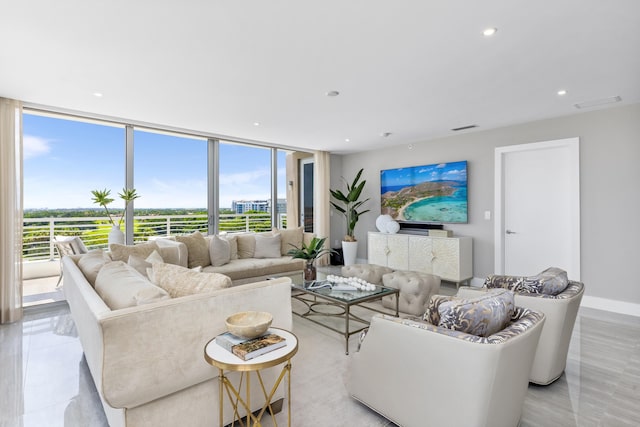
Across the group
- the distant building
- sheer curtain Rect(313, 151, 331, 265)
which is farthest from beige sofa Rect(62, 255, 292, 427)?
sheer curtain Rect(313, 151, 331, 265)

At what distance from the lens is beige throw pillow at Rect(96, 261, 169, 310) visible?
5.21 ft

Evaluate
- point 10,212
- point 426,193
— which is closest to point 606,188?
point 426,193

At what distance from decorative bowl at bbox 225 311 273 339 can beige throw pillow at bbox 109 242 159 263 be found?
2.17 metres

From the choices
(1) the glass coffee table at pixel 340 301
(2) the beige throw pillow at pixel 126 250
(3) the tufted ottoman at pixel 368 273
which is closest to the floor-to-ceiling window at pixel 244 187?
(2) the beige throw pillow at pixel 126 250

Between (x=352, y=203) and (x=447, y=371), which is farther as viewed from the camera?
(x=352, y=203)

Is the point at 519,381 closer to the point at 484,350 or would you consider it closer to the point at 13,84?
the point at 484,350

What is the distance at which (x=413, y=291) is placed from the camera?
3.48 meters

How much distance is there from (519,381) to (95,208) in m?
5.26

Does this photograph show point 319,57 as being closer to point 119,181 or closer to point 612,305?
point 119,181

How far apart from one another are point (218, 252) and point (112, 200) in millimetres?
1560

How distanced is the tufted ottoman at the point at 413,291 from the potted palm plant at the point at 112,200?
3406mm

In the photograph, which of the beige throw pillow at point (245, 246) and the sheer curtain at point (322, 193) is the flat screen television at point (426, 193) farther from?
the beige throw pillow at point (245, 246)

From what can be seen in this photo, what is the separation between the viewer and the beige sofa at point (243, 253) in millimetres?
4156

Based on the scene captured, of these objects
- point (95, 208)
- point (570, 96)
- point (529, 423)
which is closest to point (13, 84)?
point (95, 208)
